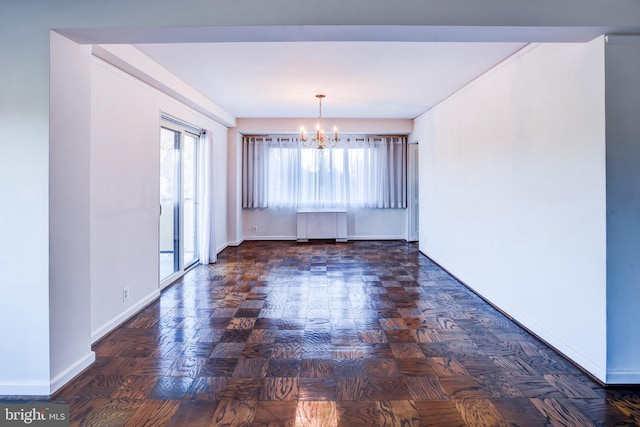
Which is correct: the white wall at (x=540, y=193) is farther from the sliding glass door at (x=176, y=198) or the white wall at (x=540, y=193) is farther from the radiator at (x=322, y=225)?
the sliding glass door at (x=176, y=198)

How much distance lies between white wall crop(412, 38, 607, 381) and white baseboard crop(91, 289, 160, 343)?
11.6 ft

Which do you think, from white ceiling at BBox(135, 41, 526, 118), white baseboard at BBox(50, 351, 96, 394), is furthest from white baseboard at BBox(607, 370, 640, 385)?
white baseboard at BBox(50, 351, 96, 394)

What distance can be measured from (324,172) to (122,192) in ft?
16.3

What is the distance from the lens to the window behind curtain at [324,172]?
25.3ft

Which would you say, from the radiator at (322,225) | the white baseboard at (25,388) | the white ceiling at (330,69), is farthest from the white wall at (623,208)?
the radiator at (322,225)

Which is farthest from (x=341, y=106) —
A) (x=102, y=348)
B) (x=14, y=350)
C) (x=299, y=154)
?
(x=14, y=350)

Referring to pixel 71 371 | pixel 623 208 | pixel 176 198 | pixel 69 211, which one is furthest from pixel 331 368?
pixel 176 198

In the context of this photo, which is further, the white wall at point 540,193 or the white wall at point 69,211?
the white wall at point 540,193

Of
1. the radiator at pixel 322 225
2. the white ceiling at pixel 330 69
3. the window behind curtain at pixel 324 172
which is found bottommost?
the radiator at pixel 322 225

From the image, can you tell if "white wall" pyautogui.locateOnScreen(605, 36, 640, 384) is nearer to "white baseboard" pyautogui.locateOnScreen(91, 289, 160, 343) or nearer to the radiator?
"white baseboard" pyautogui.locateOnScreen(91, 289, 160, 343)

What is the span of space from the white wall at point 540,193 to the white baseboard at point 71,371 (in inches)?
131

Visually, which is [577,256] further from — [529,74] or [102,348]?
[102,348]

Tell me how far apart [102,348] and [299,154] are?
5657 millimetres

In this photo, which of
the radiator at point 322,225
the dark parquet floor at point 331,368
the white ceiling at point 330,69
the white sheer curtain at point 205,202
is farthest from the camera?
the radiator at point 322,225
